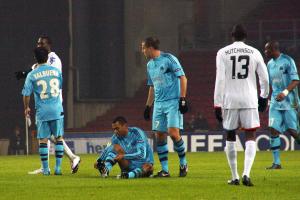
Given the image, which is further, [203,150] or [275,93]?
[203,150]

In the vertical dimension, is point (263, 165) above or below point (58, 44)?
below

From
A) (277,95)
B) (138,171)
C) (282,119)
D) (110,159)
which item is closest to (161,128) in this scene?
(138,171)

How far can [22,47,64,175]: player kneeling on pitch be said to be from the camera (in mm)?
16891

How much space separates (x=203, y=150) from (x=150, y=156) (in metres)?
14.3

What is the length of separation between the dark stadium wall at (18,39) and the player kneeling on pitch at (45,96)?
15.7 meters

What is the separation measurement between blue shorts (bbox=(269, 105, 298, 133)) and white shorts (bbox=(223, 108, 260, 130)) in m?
5.57

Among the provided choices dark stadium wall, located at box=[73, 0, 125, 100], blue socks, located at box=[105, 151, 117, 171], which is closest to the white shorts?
blue socks, located at box=[105, 151, 117, 171]

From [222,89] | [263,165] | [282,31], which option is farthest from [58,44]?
[222,89]

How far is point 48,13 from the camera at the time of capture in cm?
3312

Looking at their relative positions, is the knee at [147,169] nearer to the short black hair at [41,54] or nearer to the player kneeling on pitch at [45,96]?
the player kneeling on pitch at [45,96]

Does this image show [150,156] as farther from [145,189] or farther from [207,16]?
[207,16]

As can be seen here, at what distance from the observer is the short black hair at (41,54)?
16.8 metres

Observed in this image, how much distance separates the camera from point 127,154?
52.1 feet

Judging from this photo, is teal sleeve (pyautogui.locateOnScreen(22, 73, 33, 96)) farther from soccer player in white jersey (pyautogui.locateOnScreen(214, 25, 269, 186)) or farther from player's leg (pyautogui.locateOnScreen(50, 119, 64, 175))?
soccer player in white jersey (pyautogui.locateOnScreen(214, 25, 269, 186))
